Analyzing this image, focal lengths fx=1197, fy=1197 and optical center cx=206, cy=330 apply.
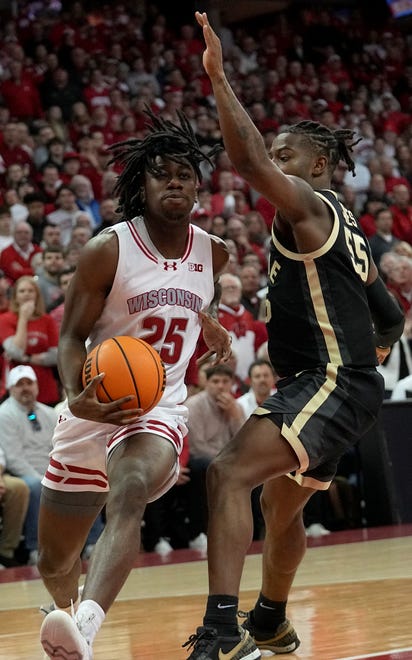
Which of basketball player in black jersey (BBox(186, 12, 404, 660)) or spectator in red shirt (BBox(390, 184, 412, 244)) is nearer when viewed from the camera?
basketball player in black jersey (BBox(186, 12, 404, 660))

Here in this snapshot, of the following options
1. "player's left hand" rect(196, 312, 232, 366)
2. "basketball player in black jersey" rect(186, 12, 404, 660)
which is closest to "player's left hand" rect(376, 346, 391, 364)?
"basketball player in black jersey" rect(186, 12, 404, 660)

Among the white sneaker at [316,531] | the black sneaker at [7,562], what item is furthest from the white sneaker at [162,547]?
the white sneaker at [316,531]

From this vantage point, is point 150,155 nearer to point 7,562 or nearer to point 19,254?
point 7,562

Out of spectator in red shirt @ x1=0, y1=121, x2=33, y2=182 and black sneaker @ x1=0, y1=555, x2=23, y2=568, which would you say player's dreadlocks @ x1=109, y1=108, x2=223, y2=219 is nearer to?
black sneaker @ x1=0, y1=555, x2=23, y2=568

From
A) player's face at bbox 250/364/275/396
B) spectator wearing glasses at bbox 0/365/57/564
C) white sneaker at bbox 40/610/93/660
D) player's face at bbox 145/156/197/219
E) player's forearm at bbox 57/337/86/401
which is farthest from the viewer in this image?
player's face at bbox 250/364/275/396

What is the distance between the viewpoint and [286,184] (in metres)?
5.03

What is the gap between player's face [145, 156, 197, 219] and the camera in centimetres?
549

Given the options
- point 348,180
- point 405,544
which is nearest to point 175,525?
point 405,544

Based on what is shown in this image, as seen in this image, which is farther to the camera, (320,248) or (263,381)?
(263,381)

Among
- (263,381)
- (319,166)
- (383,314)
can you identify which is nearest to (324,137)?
(319,166)

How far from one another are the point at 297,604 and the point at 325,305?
2337 millimetres

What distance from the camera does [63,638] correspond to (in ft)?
14.1

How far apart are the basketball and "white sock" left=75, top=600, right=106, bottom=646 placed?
2.81ft

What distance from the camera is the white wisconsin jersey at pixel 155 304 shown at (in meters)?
5.46
